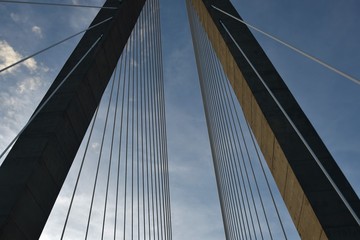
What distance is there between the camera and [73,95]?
814 cm

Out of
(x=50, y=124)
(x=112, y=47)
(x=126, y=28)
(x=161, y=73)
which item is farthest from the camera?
(x=161, y=73)

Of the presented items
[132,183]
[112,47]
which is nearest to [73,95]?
[112,47]

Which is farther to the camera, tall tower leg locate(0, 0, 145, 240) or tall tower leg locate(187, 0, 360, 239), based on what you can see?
tall tower leg locate(187, 0, 360, 239)

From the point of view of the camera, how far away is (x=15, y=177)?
20.6ft

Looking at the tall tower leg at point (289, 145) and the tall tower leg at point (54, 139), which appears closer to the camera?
the tall tower leg at point (54, 139)

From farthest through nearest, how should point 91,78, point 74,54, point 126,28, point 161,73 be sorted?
point 161,73 → point 126,28 → point 74,54 → point 91,78

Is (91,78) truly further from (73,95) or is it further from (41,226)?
(41,226)

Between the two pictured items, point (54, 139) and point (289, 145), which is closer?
point (54, 139)

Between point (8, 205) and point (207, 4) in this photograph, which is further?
point (207, 4)

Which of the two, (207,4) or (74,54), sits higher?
(207,4)

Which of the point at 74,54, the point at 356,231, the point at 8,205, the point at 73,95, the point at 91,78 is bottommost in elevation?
the point at 356,231

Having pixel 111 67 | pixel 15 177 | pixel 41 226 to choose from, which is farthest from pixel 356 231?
pixel 111 67

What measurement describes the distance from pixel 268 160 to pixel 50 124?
501cm

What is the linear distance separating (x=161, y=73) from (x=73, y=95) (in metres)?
10.9
